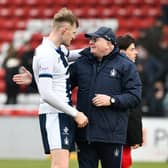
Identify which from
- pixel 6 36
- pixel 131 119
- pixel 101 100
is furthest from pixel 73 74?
pixel 6 36

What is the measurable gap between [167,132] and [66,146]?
8328 mm

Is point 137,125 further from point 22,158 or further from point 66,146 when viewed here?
point 22,158

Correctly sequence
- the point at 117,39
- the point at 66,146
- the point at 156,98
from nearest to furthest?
the point at 66,146 < the point at 117,39 < the point at 156,98

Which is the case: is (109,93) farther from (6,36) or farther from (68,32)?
(6,36)

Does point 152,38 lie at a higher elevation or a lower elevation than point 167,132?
higher

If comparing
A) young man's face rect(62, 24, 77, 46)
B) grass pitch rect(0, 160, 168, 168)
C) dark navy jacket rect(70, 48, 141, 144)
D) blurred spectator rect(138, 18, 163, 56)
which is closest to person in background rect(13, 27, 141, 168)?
dark navy jacket rect(70, 48, 141, 144)

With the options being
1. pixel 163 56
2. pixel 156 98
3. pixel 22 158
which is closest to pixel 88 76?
pixel 22 158

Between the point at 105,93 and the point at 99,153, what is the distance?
24.6 inches

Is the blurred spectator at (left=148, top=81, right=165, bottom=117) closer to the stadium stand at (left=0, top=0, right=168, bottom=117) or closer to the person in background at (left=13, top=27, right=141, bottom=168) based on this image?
the stadium stand at (left=0, top=0, right=168, bottom=117)

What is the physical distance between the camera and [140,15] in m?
24.0

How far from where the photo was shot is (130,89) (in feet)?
26.7

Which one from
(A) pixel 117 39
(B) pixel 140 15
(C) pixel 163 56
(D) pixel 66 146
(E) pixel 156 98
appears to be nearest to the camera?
(D) pixel 66 146

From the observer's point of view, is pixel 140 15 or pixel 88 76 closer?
pixel 88 76

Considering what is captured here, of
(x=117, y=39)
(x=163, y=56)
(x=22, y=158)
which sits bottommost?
(x=22, y=158)
